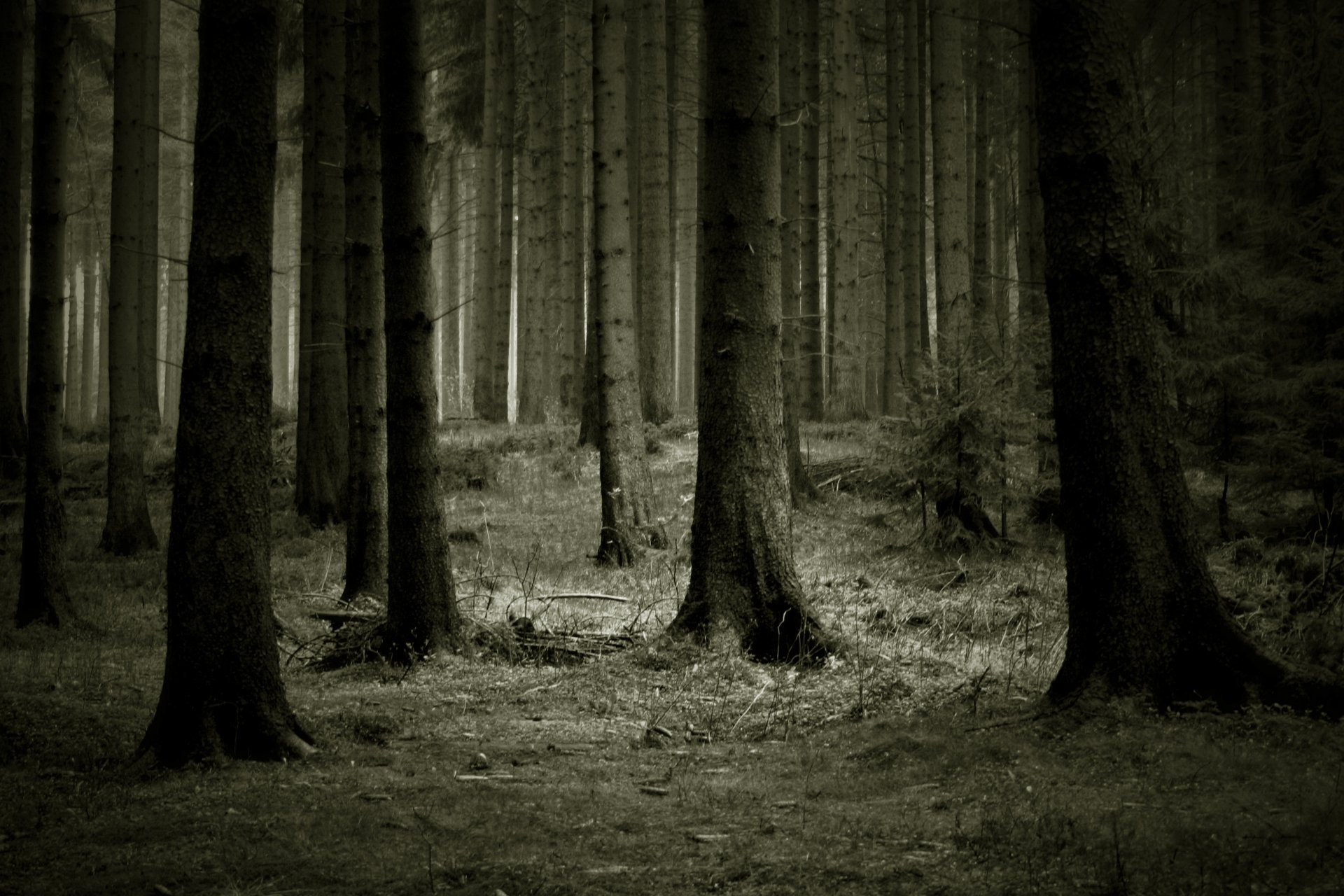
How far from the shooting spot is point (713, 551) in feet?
27.1

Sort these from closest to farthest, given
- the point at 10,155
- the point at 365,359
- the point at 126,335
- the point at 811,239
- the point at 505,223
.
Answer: the point at 365,359, the point at 10,155, the point at 126,335, the point at 811,239, the point at 505,223

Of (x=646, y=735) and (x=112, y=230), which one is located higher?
(x=112, y=230)

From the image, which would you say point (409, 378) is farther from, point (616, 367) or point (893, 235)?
point (893, 235)

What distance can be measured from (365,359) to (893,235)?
16.1m

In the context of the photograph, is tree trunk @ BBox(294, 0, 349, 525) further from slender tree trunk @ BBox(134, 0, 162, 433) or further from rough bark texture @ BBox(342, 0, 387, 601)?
rough bark texture @ BBox(342, 0, 387, 601)

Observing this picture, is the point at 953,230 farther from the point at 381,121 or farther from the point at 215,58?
the point at 215,58

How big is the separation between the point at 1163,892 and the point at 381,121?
727 centimetres

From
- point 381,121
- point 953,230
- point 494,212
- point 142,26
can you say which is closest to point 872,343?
point 494,212

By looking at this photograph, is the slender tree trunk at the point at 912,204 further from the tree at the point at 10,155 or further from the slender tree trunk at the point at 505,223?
the tree at the point at 10,155

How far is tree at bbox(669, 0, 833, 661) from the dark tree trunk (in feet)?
11.3

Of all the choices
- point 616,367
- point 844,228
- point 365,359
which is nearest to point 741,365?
point 365,359

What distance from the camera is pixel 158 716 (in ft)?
18.5

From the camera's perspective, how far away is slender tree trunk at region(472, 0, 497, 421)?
79.2 feet

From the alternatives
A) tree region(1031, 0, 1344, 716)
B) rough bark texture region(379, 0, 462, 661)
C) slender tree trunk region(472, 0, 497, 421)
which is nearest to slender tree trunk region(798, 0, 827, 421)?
slender tree trunk region(472, 0, 497, 421)
